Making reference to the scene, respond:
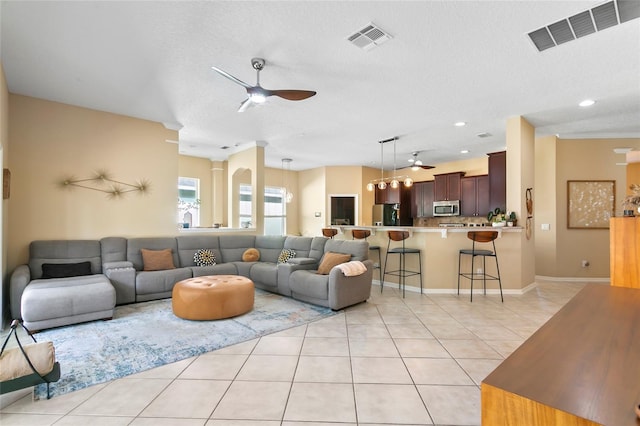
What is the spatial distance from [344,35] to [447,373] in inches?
119

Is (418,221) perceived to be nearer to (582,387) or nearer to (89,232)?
(89,232)

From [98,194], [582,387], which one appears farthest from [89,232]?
[582,387]

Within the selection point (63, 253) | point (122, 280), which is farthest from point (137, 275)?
point (63, 253)

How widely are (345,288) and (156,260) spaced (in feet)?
9.83

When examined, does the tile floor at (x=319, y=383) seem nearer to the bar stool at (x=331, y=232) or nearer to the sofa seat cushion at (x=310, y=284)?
the sofa seat cushion at (x=310, y=284)

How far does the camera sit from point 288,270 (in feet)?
15.4

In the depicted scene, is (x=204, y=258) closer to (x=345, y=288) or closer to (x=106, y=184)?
(x=106, y=184)

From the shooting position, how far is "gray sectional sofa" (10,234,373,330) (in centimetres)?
341

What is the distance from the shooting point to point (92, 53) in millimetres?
3150

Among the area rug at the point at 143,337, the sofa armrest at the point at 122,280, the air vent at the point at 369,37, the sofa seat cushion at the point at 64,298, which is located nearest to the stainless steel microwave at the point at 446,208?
the area rug at the point at 143,337

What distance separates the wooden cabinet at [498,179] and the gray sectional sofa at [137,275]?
368 cm

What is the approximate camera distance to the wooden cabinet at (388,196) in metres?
9.06

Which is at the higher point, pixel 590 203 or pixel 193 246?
pixel 590 203

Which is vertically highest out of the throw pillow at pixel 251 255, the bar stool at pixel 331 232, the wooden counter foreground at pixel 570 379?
the bar stool at pixel 331 232
